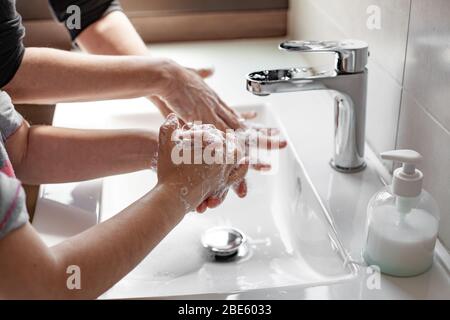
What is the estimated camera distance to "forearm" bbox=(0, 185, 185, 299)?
55 centimetres

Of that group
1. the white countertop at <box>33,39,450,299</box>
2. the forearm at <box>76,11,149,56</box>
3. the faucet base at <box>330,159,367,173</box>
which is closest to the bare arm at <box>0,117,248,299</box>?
the white countertop at <box>33,39,450,299</box>

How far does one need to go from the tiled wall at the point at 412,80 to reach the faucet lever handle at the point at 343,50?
5 centimetres

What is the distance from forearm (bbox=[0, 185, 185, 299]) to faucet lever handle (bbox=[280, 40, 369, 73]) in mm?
277

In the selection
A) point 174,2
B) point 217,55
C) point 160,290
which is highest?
point 174,2

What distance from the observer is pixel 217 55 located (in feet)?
4.52

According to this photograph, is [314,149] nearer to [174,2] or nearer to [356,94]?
[356,94]

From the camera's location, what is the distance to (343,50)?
80 centimetres

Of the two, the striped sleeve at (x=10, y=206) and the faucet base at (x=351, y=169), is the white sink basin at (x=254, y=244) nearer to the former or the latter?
the faucet base at (x=351, y=169)

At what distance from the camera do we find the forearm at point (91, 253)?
0.55m

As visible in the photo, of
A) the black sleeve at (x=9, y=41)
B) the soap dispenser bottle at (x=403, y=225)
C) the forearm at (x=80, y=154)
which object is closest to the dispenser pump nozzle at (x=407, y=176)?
the soap dispenser bottle at (x=403, y=225)

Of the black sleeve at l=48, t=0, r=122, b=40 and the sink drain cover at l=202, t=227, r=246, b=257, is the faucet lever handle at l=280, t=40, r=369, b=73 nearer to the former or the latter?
the sink drain cover at l=202, t=227, r=246, b=257
